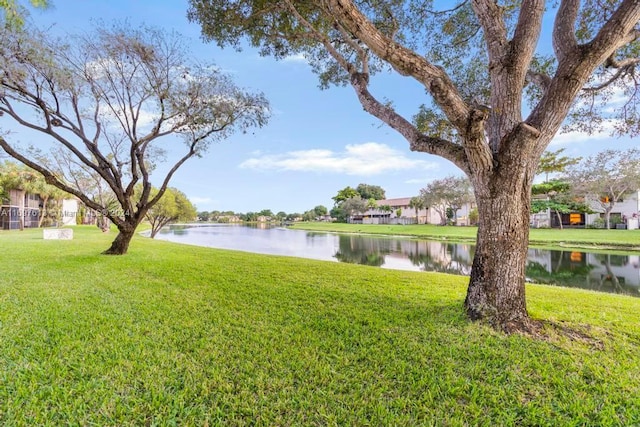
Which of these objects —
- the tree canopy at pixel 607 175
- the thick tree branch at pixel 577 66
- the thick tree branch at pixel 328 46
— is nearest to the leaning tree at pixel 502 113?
the thick tree branch at pixel 577 66

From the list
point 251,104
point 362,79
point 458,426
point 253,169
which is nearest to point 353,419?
point 458,426

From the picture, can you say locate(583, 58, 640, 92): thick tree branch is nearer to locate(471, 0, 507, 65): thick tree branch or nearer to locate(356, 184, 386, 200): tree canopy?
locate(471, 0, 507, 65): thick tree branch

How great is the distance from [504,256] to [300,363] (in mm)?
2329

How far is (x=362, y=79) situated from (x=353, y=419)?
3811mm

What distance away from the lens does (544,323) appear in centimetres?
294

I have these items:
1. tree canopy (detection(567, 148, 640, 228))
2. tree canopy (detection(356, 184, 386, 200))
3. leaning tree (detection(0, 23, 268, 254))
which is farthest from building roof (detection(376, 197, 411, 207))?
leaning tree (detection(0, 23, 268, 254))

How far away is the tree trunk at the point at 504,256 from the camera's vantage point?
2.92m

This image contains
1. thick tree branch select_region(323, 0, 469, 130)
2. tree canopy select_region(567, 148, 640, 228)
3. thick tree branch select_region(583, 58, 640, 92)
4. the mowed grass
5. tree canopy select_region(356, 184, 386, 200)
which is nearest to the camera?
the mowed grass

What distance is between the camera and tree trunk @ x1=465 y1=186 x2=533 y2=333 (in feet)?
9.59

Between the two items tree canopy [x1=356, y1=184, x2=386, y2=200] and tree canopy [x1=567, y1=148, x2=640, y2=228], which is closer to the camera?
tree canopy [x1=567, y1=148, x2=640, y2=228]

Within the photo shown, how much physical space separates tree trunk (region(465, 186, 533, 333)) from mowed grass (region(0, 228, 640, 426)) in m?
0.32

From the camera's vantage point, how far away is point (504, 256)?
9.66ft

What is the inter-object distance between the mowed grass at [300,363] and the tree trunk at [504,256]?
318 mm

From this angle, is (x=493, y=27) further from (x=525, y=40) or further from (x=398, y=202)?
(x=398, y=202)
